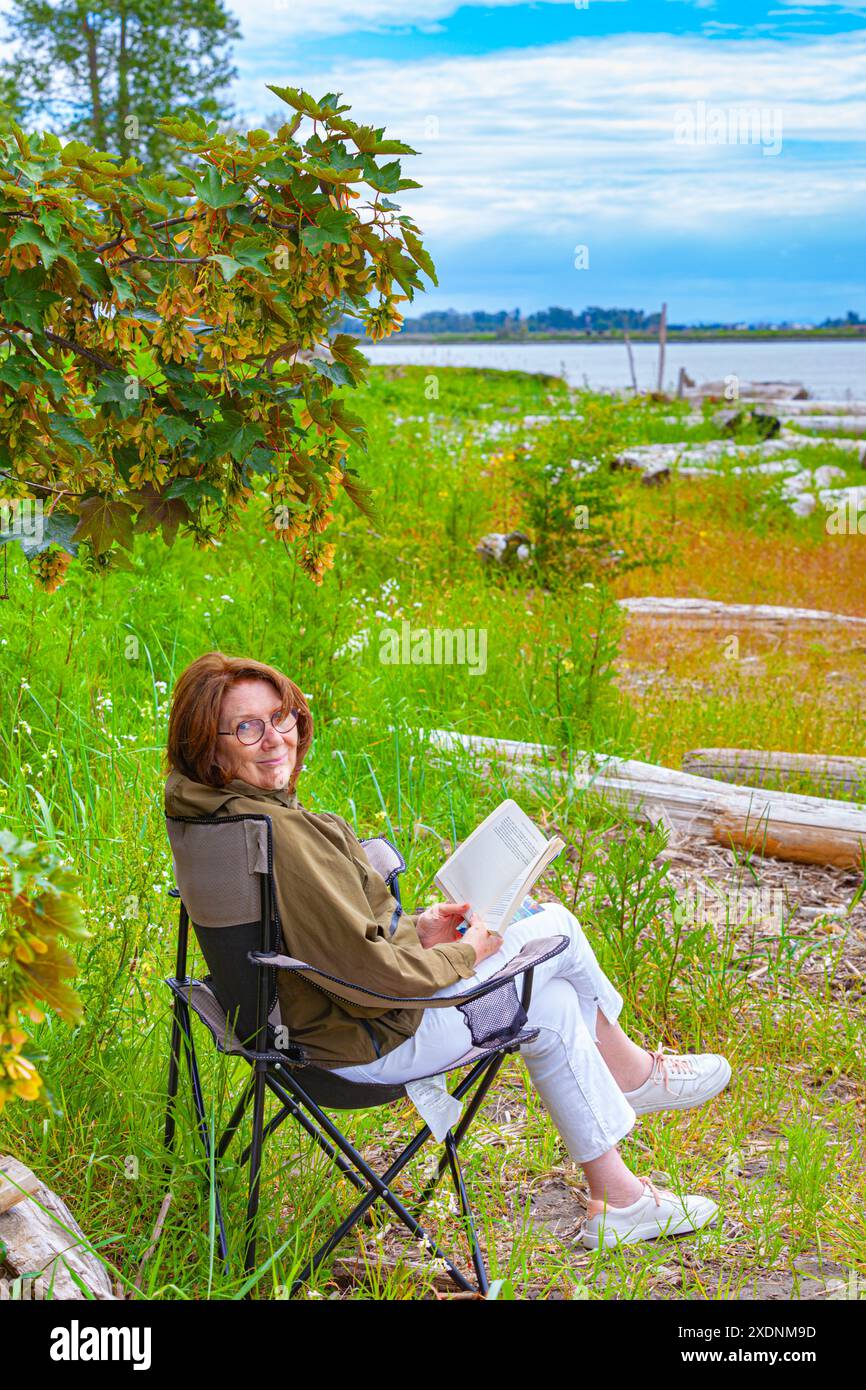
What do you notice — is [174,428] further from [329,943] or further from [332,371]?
[329,943]

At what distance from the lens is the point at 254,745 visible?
8.61 ft

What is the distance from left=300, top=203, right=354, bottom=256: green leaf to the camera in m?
2.27

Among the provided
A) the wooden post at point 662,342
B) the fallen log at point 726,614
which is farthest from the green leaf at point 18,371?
the wooden post at point 662,342

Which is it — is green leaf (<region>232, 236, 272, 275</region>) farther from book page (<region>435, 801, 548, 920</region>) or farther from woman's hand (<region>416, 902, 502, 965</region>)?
woman's hand (<region>416, 902, 502, 965</region>)

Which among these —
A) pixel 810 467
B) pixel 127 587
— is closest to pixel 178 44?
pixel 810 467

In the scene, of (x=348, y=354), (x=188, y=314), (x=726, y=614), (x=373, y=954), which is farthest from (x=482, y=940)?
(x=726, y=614)

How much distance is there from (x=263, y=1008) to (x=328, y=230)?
1.45 metres

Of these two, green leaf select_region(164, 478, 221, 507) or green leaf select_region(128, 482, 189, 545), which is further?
green leaf select_region(128, 482, 189, 545)

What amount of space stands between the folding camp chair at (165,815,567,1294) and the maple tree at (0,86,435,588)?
2.20 feet

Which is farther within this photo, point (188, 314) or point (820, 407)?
point (820, 407)

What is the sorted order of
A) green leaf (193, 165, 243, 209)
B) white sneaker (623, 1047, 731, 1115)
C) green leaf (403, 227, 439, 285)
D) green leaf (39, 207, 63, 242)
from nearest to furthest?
1. green leaf (39, 207, 63, 242)
2. green leaf (193, 165, 243, 209)
3. green leaf (403, 227, 439, 285)
4. white sneaker (623, 1047, 731, 1115)

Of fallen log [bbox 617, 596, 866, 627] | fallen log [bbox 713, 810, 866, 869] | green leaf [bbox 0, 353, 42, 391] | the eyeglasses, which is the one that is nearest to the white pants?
the eyeglasses

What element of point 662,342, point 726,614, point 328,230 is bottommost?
point 726,614

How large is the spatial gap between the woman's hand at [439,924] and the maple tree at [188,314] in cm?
90
